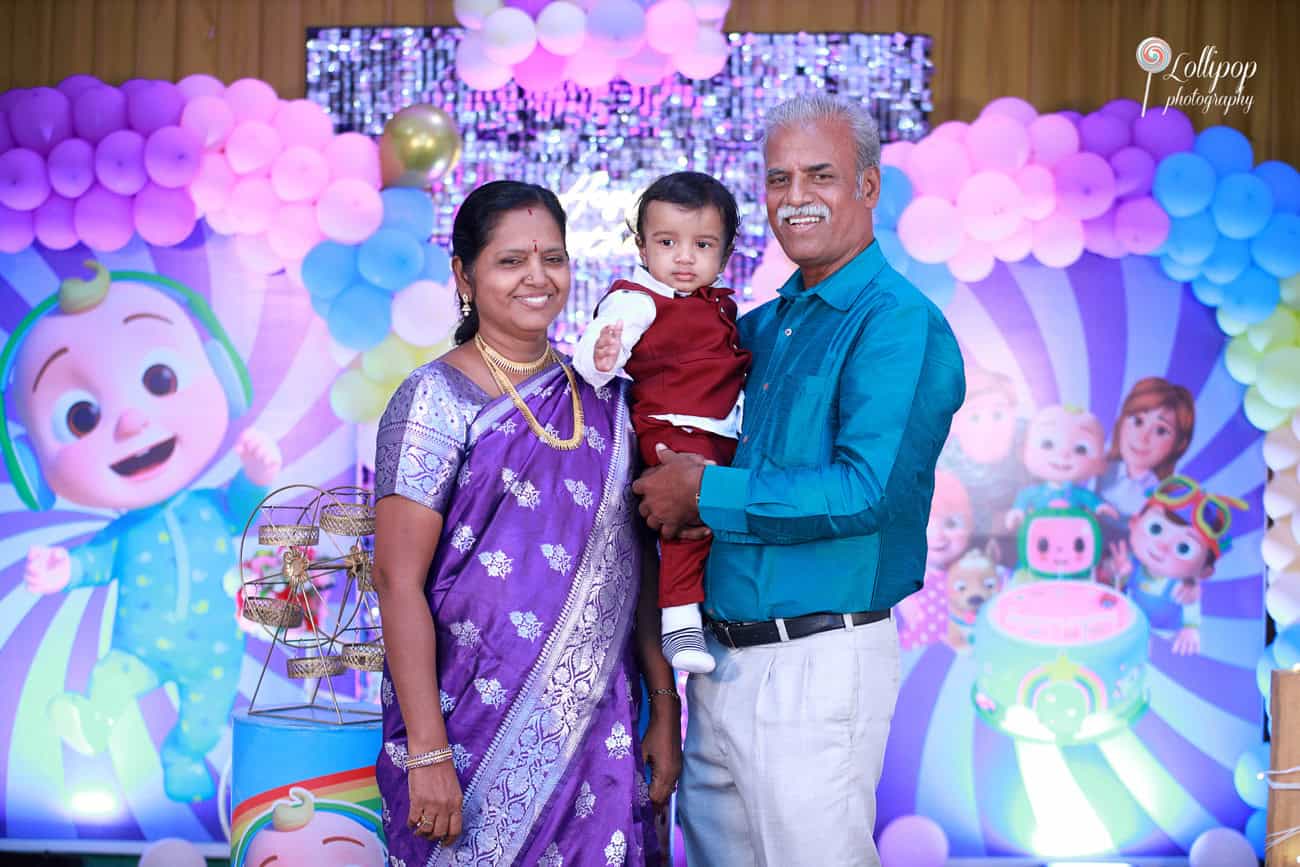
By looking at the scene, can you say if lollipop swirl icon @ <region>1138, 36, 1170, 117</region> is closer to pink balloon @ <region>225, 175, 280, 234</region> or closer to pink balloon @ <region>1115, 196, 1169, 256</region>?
pink balloon @ <region>1115, 196, 1169, 256</region>

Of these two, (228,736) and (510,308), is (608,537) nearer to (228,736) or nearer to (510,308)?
(510,308)

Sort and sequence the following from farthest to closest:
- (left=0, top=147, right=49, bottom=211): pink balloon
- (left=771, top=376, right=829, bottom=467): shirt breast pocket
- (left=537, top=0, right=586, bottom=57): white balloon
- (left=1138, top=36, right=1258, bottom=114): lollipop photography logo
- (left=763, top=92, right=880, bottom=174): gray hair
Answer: (left=1138, top=36, right=1258, bottom=114): lollipop photography logo → (left=0, top=147, right=49, bottom=211): pink balloon → (left=537, top=0, right=586, bottom=57): white balloon → (left=763, top=92, right=880, bottom=174): gray hair → (left=771, top=376, right=829, bottom=467): shirt breast pocket

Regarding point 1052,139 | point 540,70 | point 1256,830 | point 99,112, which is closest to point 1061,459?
point 1052,139

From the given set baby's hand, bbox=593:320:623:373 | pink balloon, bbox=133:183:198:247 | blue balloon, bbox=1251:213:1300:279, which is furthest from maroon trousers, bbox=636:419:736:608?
blue balloon, bbox=1251:213:1300:279

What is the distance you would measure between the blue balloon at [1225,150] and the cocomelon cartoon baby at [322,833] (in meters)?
3.36

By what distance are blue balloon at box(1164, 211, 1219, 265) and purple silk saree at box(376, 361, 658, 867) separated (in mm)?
2819

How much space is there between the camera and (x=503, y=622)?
206 cm

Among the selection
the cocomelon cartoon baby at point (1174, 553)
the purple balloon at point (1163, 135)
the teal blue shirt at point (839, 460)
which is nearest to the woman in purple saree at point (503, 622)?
the teal blue shirt at point (839, 460)

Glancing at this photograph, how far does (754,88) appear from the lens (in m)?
4.27

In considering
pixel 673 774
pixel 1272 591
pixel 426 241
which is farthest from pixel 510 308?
pixel 1272 591

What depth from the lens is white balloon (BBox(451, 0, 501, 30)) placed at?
3.99m

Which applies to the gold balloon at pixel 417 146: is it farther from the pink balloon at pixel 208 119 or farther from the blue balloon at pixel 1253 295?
the blue balloon at pixel 1253 295

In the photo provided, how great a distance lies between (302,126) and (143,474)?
4.26 ft

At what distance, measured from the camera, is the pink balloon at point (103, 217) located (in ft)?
13.7
